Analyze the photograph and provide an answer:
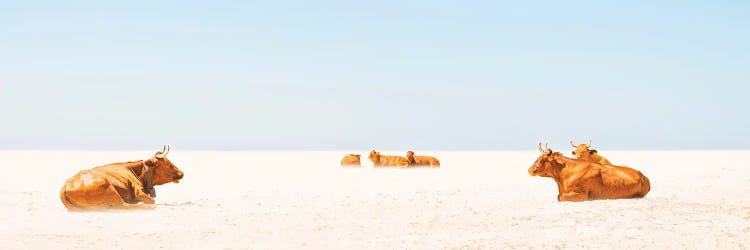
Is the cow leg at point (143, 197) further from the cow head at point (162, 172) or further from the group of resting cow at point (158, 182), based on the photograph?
the cow head at point (162, 172)

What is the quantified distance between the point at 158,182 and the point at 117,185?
1753 millimetres

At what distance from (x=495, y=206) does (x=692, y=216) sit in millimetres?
3748

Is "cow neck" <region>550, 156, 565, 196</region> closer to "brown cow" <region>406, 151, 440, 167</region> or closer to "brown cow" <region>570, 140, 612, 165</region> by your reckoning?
"brown cow" <region>570, 140, 612, 165</region>

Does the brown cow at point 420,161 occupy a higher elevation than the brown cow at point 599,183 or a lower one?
higher

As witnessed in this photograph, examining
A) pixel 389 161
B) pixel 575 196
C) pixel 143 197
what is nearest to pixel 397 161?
pixel 389 161

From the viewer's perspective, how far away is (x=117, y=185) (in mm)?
15164

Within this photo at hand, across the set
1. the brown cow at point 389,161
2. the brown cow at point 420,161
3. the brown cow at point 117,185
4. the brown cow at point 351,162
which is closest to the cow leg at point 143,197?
the brown cow at point 117,185

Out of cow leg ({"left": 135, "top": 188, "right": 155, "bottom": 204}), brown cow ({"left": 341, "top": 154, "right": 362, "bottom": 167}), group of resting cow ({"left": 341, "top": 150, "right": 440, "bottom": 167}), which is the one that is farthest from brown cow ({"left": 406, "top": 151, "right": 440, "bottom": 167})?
cow leg ({"left": 135, "top": 188, "right": 155, "bottom": 204})

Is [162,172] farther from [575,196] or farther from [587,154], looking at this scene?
[587,154]

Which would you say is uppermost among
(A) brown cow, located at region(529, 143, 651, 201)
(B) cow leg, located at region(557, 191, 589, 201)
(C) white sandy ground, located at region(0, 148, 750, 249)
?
(A) brown cow, located at region(529, 143, 651, 201)

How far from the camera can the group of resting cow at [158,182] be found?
48.5 feet

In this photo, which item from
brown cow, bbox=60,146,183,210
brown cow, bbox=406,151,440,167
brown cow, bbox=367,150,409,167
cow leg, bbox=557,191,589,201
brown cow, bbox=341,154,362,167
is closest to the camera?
brown cow, bbox=60,146,183,210

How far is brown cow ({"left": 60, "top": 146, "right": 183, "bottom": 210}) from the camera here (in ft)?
48.3

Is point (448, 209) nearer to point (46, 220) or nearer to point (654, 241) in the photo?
point (654, 241)
